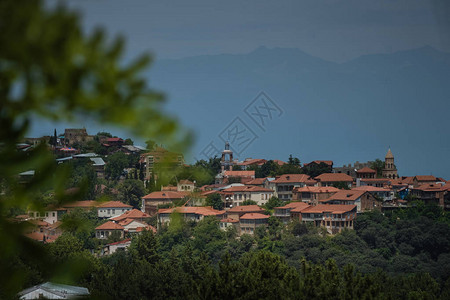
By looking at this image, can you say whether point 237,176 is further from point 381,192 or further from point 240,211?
point 381,192

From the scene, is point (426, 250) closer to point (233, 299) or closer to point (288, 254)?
point (288, 254)

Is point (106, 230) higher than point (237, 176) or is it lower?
lower

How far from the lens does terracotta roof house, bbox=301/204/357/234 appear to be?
39375 mm

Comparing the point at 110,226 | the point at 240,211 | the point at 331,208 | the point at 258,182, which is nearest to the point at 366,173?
the point at 258,182

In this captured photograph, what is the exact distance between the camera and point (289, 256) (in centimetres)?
3588

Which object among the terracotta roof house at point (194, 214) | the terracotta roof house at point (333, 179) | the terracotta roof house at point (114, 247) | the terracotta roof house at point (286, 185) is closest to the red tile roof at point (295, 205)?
the terracotta roof house at point (286, 185)

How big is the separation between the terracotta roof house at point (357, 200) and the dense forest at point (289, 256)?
1.16 metres

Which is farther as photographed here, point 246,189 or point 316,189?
point 246,189

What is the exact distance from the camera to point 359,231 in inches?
1544

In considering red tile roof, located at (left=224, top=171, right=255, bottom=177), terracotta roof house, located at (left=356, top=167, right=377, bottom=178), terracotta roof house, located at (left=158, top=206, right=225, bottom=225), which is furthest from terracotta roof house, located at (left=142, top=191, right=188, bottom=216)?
terracotta roof house, located at (left=356, top=167, right=377, bottom=178)

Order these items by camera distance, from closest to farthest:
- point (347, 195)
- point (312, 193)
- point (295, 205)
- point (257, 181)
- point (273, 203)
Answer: point (295, 205) → point (347, 195) → point (273, 203) → point (312, 193) → point (257, 181)

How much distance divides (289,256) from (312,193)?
832 centimetres

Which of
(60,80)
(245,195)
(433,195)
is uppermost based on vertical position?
(245,195)

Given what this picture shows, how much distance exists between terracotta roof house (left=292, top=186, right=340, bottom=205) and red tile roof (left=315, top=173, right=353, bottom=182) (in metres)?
1.88
